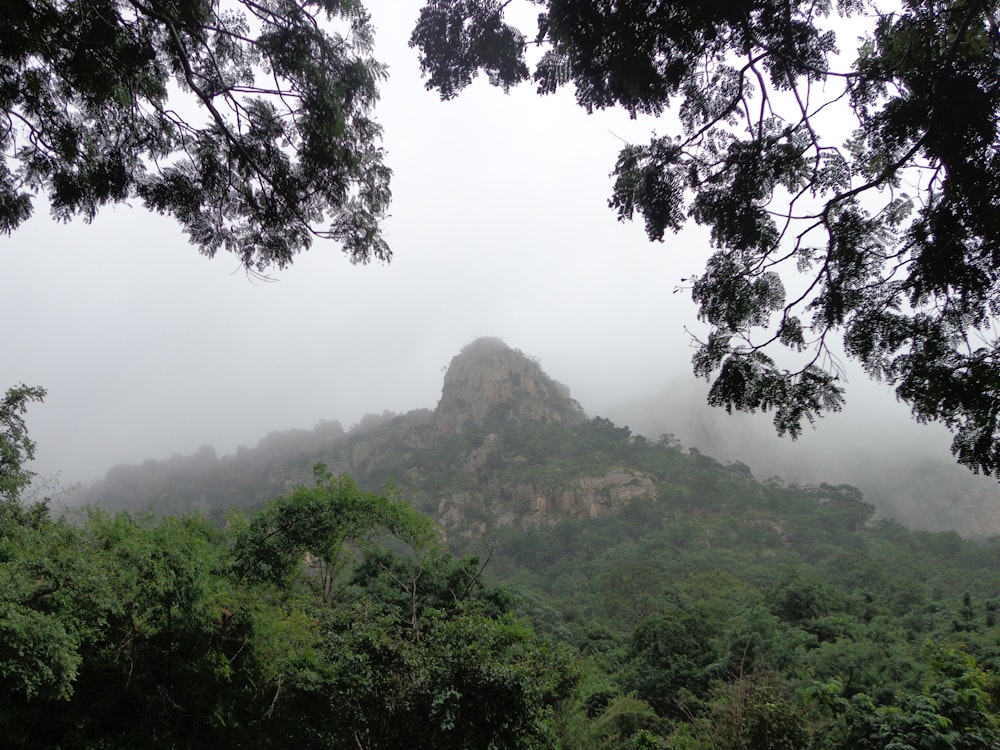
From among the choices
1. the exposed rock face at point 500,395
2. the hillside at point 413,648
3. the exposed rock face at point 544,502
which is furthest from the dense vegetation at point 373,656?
the exposed rock face at point 500,395

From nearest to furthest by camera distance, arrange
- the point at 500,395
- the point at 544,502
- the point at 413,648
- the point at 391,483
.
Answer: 1. the point at 413,648
2. the point at 391,483
3. the point at 544,502
4. the point at 500,395

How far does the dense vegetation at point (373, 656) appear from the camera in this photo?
259 inches

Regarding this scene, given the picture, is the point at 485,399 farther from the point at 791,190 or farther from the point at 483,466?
the point at 791,190

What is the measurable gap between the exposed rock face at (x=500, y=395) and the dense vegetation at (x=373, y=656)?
202ft

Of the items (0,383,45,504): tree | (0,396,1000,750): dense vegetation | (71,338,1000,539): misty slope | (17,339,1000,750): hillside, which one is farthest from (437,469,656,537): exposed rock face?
(0,383,45,504): tree

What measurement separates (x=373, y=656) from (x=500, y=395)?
77795mm

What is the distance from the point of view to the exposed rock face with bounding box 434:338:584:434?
82438 mm

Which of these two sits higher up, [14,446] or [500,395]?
[500,395]

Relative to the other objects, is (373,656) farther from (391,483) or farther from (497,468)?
(497,468)

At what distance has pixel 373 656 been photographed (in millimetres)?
7098

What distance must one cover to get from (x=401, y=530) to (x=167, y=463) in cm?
10698

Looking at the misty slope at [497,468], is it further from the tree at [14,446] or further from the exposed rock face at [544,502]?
the tree at [14,446]

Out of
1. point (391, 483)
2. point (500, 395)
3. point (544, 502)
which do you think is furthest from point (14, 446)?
point (500, 395)

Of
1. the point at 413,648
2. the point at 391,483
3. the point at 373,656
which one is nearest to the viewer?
the point at 373,656
